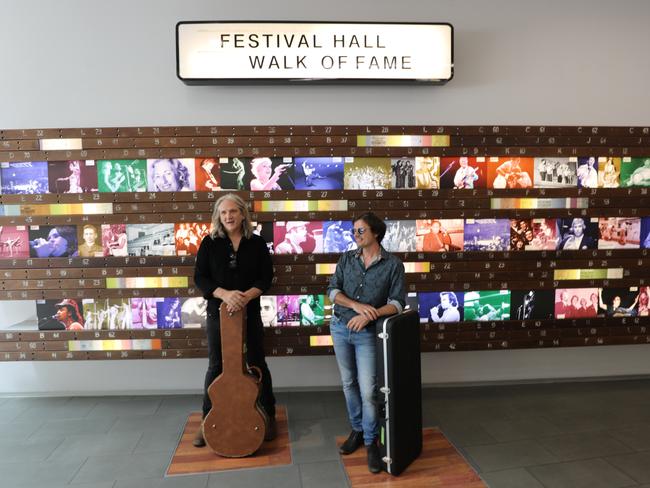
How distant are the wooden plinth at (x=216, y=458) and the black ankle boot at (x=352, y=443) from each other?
1.10 feet

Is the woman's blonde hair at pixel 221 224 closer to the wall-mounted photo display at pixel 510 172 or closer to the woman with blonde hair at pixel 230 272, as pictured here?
the woman with blonde hair at pixel 230 272

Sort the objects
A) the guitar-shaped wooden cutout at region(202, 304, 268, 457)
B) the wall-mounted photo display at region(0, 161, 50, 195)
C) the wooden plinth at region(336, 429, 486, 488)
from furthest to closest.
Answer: the wall-mounted photo display at region(0, 161, 50, 195)
the guitar-shaped wooden cutout at region(202, 304, 268, 457)
the wooden plinth at region(336, 429, 486, 488)

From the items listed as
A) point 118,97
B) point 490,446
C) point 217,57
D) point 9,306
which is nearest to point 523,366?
point 490,446

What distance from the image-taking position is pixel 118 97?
11.8ft

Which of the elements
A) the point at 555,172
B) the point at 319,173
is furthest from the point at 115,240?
the point at 555,172

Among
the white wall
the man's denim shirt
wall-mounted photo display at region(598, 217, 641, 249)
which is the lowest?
the man's denim shirt

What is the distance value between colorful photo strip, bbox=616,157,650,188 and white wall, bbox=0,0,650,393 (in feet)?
1.07

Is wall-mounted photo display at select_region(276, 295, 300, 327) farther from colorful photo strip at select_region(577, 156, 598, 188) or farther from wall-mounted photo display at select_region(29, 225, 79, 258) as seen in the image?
colorful photo strip at select_region(577, 156, 598, 188)

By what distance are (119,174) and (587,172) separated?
368 centimetres

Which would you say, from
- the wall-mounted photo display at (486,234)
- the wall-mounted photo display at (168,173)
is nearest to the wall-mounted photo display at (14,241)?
the wall-mounted photo display at (168,173)

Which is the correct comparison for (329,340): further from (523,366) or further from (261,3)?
(261,3)

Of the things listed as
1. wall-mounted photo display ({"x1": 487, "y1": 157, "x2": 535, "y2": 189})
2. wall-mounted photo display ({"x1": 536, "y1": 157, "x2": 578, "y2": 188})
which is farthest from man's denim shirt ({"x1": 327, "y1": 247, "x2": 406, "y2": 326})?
wall-mounted photo display ({"x1": 536, "y1": 157, "x2": 578, "y2": 188})

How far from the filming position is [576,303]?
12.9ft

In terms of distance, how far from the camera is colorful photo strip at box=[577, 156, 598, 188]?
385cm
